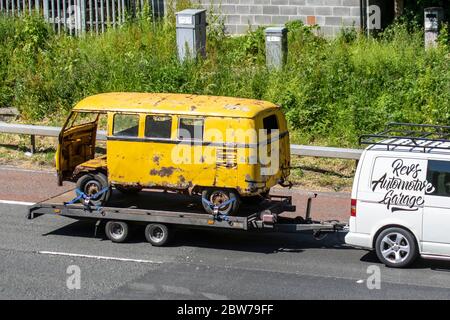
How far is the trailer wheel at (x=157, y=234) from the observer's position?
14.3m

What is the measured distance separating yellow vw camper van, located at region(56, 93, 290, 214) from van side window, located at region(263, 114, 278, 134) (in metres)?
0.01

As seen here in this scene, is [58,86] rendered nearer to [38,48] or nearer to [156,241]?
[38,48]

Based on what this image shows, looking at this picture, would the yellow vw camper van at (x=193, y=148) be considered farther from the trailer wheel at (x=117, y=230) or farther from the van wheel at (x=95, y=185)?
the trailer wheel at (x=117, y=230)

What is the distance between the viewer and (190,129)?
14078 millimetres

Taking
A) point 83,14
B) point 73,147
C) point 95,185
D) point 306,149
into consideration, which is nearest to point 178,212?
point 95,185

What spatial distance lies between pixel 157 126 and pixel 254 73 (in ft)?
23.3

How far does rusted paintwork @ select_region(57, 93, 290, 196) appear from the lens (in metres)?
13.8

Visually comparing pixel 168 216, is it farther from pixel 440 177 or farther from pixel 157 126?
pixel 440 177

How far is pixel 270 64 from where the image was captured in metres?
21.2

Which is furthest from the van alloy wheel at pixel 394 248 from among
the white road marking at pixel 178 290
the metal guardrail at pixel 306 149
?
the metal guardrail at pixel 306 149

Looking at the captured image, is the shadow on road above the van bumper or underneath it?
underneath

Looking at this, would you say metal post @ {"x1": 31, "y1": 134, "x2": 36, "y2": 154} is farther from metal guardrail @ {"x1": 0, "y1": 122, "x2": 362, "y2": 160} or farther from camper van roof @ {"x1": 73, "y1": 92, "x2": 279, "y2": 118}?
camper van roof @ {"x1": 73, "y1": 92, "x2": 279, "y2": 118}

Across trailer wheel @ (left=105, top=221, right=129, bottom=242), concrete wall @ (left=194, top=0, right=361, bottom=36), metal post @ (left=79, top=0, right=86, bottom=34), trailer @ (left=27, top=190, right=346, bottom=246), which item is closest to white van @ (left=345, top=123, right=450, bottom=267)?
trailer @ (left=27, top=190, right=346, bottom=246)

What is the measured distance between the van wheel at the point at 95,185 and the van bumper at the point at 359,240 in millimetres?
3693
